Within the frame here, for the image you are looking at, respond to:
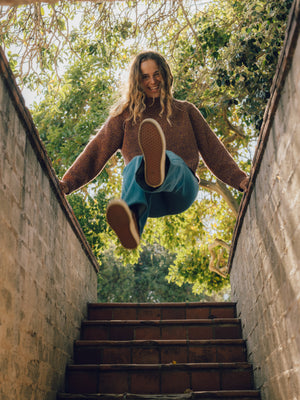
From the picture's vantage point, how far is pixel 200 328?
15.7ft

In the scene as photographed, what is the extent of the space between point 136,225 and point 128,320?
2598 millimetres

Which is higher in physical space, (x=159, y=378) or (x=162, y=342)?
(x=162, y=342)

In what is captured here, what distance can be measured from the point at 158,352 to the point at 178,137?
2.22m

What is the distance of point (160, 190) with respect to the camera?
2.57 m

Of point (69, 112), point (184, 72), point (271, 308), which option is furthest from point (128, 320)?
point (69, 112)

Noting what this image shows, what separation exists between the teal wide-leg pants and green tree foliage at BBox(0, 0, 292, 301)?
92.9 inches

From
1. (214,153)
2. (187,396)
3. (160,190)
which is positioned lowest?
(187,396)

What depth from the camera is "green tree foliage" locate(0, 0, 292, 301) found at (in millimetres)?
5016

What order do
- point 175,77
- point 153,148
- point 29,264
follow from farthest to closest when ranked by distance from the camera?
point 175,77, point 29,264, point 153,148

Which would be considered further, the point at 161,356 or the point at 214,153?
the point at 161,356

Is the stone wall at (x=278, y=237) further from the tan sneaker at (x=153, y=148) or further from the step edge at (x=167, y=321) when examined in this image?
the step edge at (x=167, y=321)

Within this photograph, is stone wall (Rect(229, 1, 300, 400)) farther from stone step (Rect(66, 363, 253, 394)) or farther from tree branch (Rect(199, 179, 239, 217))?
tree branch (Rect(199, 179, 239, 217))

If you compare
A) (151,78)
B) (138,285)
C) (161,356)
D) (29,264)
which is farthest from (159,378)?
(138,285)

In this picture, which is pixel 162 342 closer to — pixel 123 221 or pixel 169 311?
pixel 169 311
